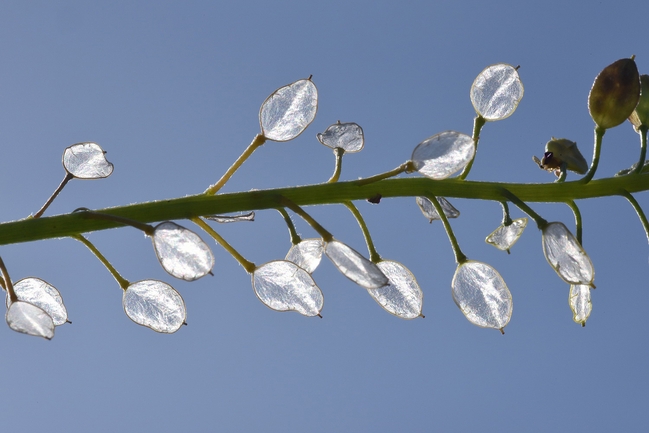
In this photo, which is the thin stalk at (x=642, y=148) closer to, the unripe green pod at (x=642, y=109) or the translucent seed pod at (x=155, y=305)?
the unripe green pod at (x=642, y=109)

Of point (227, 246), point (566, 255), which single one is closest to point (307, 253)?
point (227, 246)

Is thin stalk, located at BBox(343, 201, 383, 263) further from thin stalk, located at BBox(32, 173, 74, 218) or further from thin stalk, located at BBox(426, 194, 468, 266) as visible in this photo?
thin stalk, located at BBox(32, 173, 74, 218)

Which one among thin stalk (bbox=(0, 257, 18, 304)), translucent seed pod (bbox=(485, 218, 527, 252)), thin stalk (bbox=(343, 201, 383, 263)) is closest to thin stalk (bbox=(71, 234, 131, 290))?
thin stalk (bbox=(0, 257, 18, 304))

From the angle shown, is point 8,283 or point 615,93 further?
point 615,93

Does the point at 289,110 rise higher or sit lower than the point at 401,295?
higher

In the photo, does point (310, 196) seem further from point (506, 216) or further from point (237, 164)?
point (506, 216)

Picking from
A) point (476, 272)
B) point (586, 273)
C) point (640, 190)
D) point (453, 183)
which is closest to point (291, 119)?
point (453, 183)

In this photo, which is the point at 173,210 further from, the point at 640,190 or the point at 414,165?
the point at 640,190
